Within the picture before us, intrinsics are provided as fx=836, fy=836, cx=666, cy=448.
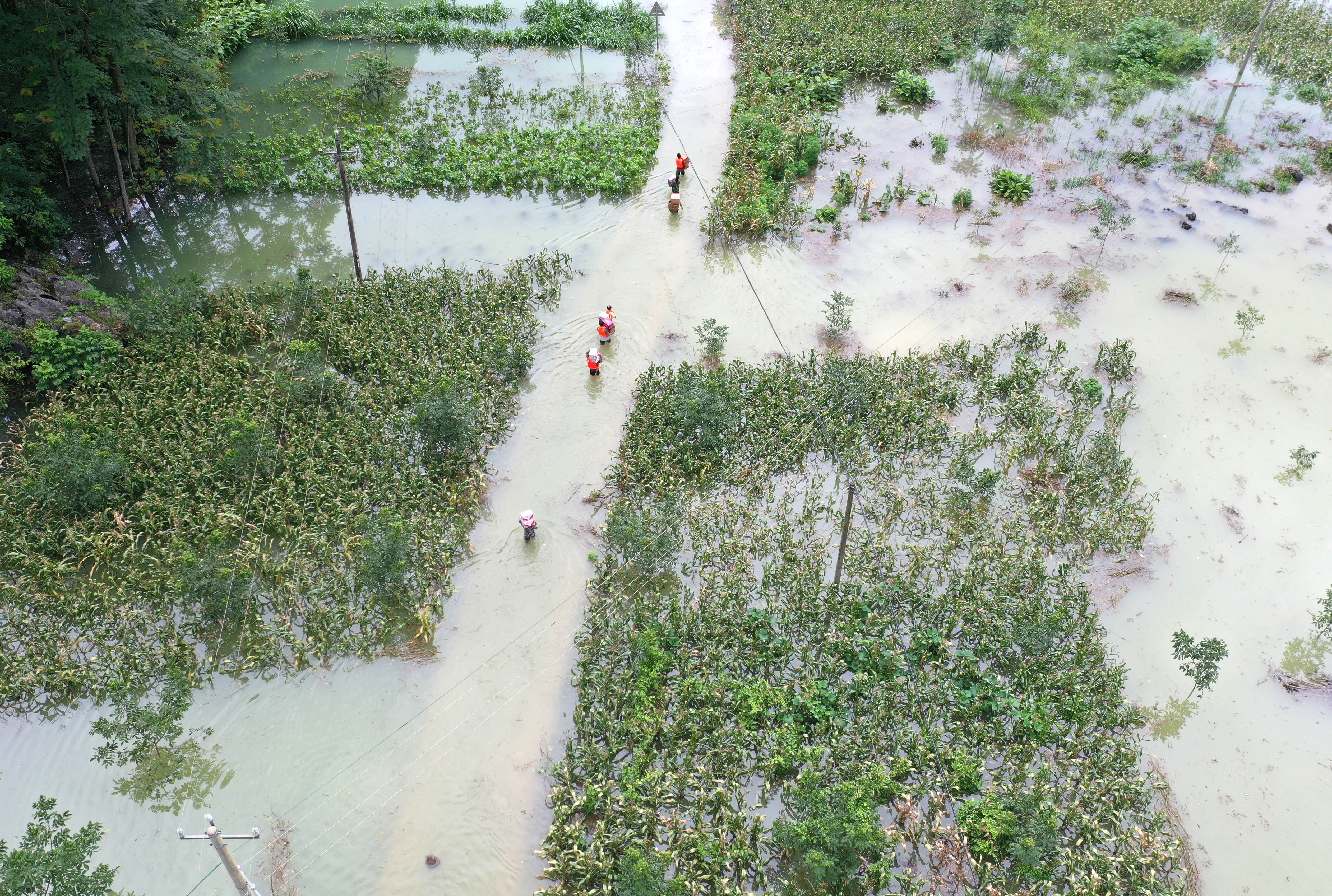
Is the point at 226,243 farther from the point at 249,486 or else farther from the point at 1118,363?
the point at 1118,363

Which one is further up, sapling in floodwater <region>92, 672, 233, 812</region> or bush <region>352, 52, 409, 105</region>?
bush <region>352, 52, 409, 105</region>

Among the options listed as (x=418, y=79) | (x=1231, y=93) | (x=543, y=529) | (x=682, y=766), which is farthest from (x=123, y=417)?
(x=1231, y=93)

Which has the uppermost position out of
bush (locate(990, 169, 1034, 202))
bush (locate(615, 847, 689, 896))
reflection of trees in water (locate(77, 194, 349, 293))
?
bush (locate(990, 169, 1034, 202))

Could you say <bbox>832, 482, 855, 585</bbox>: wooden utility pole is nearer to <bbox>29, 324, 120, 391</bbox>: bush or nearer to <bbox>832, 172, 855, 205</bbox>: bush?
<bbox>832, 172, 855, 205</bbox>: bush

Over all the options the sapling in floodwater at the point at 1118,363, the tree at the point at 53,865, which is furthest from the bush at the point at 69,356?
the sapling in floodwater at the point at 1118,363

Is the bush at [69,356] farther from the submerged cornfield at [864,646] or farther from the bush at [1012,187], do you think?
the bush at [1012,187]

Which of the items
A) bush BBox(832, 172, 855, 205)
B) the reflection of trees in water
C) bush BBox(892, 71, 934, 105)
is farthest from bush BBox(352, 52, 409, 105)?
bush BBox(892, 71, 934, 105)

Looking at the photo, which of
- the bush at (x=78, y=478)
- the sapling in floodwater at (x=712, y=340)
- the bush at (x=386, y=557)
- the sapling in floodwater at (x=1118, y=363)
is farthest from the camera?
the sapling in floodwater at (x=712, y=340)

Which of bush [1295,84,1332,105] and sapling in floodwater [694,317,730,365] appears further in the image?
bush [1295,84,1332,105]
